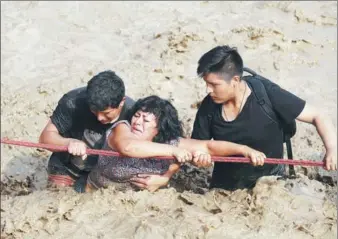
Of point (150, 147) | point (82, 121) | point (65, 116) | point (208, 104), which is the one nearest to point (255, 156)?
point (208, 104)

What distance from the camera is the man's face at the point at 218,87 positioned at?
11.5 feet

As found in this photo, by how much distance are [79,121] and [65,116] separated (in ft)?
0.30

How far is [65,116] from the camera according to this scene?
398cm

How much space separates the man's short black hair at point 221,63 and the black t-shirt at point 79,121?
1.92 feet

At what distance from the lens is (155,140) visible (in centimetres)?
365

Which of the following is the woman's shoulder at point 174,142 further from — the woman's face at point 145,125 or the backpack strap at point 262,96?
the backpack strap at point 262,96

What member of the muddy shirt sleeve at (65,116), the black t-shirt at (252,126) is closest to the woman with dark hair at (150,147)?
the black t-shirt at (252,126)

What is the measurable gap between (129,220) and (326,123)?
3.92 ft

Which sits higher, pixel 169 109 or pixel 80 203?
pixel 169 109

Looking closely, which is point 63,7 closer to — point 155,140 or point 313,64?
point 313,64

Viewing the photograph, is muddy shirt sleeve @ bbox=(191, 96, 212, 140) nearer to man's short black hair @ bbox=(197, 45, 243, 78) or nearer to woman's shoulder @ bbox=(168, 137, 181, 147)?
woman's shoulder @ bbox=(168, 137, 181, 147)

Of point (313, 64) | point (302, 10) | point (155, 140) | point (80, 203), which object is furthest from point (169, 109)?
point (302, 10)

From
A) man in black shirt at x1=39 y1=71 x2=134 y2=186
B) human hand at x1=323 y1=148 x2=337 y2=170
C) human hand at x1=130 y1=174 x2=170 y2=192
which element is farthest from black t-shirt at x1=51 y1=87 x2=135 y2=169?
human hand at x1=323 y1=148 x2=337 y2=170

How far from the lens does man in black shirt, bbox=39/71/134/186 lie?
3619 millimetres
